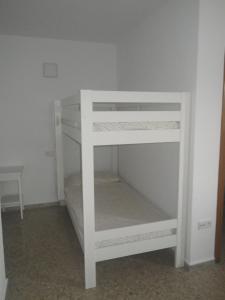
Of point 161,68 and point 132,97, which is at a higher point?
point 161,68

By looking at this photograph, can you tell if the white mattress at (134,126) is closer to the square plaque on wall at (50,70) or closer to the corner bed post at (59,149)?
the corner bed post at (59,149)

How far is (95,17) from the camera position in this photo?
2.84m

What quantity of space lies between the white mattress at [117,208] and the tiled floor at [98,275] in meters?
0.36

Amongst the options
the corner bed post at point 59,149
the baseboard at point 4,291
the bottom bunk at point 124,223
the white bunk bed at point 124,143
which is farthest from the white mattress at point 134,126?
the corner bed post at point 59,149

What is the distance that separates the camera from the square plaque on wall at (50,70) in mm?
3650

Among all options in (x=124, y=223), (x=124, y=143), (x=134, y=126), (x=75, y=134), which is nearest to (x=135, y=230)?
(x=124, y=223)

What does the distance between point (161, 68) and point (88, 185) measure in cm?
154

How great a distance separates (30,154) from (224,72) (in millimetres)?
2847

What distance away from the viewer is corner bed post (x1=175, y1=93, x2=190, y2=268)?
7.17 feet

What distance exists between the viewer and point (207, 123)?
220 centimetres

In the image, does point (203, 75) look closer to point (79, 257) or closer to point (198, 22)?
point (198, 22)

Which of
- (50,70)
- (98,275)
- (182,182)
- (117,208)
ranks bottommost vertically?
(98,275)

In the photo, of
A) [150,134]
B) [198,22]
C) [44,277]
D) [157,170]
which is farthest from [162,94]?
[44,277]

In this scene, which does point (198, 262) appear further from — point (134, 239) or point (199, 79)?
point (199, 79)
